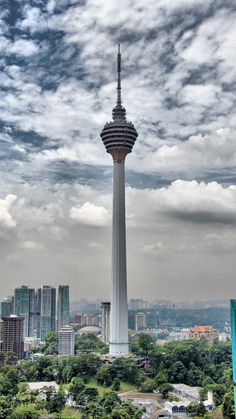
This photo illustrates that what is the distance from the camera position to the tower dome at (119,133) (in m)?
29.7

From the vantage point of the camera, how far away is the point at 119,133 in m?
29.6

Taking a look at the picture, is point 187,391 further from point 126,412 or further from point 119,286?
point 119,286

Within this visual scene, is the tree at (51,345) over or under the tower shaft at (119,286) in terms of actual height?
under

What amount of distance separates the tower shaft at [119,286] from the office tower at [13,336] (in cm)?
934

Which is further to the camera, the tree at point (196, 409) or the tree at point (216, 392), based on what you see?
the tree at point (216, 392)

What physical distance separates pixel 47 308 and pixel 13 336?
20.2 m

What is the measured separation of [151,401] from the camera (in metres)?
19.4

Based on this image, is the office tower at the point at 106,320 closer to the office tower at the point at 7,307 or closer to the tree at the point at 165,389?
the office tower at the point at 7,307

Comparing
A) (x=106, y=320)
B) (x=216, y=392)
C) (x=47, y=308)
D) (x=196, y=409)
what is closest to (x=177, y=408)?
(x=196, y=409)

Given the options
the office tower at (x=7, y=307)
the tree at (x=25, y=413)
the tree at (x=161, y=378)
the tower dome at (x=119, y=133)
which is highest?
the tower dome at (x=119, y=133)

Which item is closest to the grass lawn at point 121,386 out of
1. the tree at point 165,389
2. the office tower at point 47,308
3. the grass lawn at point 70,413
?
the tree at point 165,389

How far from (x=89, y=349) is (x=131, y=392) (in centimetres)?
1306

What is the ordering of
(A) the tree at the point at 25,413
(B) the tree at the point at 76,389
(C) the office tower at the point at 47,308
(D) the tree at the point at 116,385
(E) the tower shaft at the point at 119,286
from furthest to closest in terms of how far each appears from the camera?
(C) the office tower at the point at 47,308, (E) the tower shaft at the point at 119,286, (D) the tree at the point at 116,385, (B) the tree at the point at 76,389, (A) the tree at the point at 25,413

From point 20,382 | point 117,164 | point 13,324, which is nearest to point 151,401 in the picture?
point 20,382
